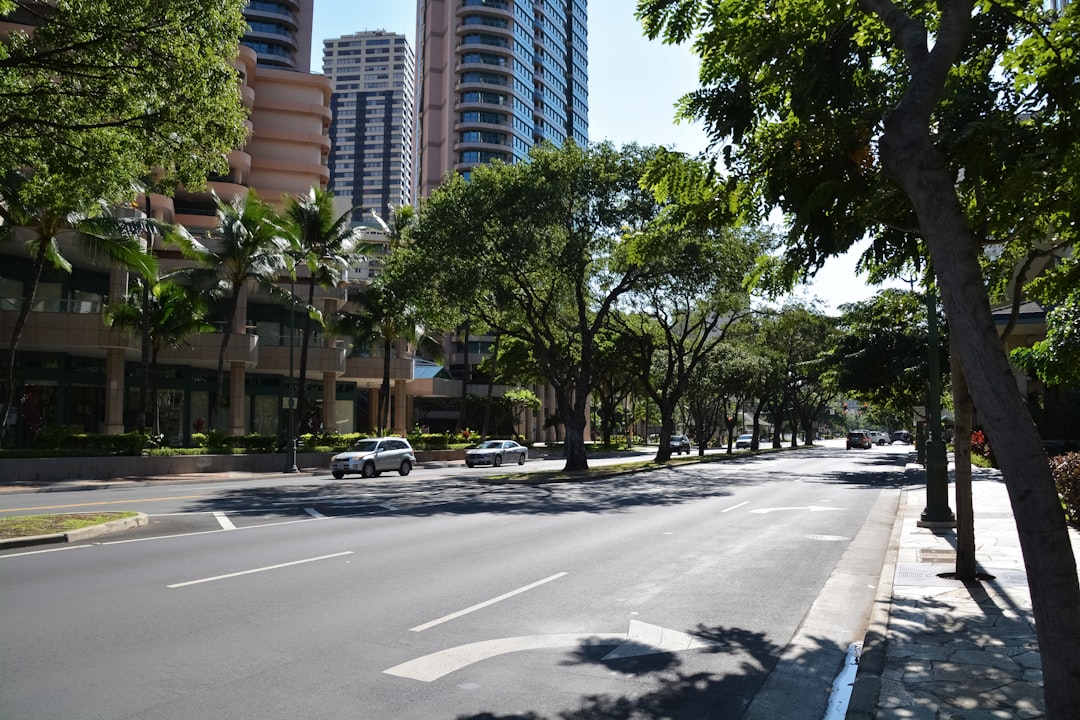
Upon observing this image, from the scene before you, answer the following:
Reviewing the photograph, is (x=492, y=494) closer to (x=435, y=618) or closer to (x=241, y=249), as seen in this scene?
(x=435, y=618)

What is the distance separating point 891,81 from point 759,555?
699 cm

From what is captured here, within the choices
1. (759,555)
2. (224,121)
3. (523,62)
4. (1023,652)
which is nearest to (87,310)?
(224,121)

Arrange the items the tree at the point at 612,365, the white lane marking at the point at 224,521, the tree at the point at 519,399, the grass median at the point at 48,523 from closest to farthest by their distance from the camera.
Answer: the grass median at the point at 48,523 → the white lane marking at the point at 224,521 → the tree at the point at 612,365 → the tree at the point at 519,399

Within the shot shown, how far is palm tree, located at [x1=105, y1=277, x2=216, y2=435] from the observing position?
104ft

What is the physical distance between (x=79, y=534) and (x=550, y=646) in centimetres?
962

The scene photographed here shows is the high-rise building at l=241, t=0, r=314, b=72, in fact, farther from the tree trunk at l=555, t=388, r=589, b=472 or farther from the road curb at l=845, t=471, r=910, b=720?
the road curb at l=845, t=471, r=910, b=720

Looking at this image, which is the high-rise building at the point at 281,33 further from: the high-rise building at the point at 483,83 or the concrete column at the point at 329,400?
the concrete column at the point at 329,400

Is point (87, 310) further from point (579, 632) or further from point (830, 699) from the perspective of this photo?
point (830, 699)

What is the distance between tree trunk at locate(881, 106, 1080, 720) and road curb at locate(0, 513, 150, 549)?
12.8 m

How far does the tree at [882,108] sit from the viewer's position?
218 inches

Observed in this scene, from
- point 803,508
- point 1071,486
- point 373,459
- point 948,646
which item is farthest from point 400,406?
point 948,646

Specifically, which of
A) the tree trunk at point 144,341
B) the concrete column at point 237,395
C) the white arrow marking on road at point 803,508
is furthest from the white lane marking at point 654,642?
the concrete column at point 237,395

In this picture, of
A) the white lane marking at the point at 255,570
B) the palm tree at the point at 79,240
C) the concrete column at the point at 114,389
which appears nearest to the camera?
the white lane marking at the point at 255,570

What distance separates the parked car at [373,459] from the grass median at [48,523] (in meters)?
16.3
